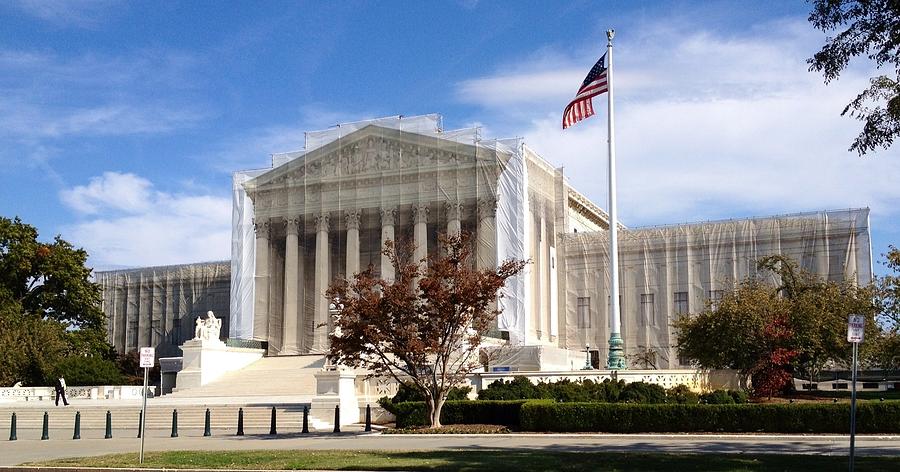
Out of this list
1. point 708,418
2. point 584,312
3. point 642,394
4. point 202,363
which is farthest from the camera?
point 584,312

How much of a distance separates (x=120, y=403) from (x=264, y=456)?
86.0 feet

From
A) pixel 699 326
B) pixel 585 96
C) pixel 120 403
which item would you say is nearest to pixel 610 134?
pixel 585 96

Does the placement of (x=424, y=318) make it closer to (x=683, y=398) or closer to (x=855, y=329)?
(x=683, y=398)

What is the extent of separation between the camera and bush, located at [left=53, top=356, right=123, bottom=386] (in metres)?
56.1

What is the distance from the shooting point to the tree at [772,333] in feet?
135

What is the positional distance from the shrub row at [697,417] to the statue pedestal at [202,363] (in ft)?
90.8

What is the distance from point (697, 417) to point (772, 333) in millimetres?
15362

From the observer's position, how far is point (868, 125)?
17.2 meters

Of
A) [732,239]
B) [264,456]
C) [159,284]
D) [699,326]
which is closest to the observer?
[264,456]

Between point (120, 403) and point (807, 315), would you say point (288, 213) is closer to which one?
point (120, 403)

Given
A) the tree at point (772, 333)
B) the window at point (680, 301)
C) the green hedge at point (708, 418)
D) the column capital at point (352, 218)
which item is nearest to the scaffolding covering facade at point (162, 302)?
the column capital at point (352, 218)

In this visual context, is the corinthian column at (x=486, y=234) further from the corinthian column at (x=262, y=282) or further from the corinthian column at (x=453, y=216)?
the corinthian column at (x=262, y=282)

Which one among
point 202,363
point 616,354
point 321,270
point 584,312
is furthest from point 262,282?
point 616,354

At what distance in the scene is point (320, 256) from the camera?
219ft
